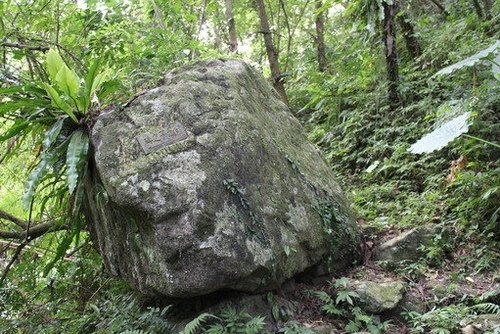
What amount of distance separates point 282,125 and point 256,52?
8153mm

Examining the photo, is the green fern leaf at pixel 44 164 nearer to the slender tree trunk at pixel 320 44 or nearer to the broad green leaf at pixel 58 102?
the broad green leaf at pixel 58 102

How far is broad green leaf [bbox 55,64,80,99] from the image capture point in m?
3.17

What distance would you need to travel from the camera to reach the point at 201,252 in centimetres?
281

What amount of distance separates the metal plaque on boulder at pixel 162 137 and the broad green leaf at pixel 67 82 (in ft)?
2.05

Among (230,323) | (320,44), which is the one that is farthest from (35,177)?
(320,44)

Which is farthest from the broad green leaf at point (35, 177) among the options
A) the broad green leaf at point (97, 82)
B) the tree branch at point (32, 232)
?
the tree branch at point (32, 232)

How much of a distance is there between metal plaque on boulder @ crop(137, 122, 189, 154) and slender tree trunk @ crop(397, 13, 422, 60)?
523 cm

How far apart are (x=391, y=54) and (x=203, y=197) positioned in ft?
14.8

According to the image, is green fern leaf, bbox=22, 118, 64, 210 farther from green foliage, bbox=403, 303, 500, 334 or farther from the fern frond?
the fern frond

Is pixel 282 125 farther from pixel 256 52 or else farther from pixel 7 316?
pixel 256 52

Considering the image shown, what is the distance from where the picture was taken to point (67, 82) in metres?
3.19

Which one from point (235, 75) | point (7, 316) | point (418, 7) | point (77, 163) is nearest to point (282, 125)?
point (235, 75)

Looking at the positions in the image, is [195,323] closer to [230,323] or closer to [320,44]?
[230,323]

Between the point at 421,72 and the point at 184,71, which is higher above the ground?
the point at 184,71
